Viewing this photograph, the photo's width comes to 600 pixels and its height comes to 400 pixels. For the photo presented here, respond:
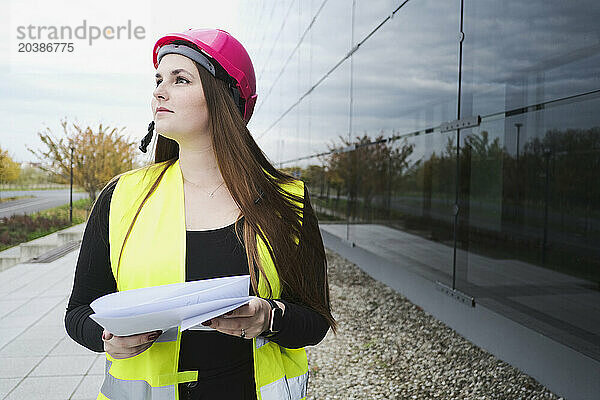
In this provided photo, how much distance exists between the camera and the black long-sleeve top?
142cm

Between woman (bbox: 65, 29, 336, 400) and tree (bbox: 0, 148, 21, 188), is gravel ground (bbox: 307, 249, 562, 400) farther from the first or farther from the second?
tree (bbox: 0, 148, 21, 188)

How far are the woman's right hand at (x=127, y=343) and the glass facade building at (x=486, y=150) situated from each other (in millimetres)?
2999

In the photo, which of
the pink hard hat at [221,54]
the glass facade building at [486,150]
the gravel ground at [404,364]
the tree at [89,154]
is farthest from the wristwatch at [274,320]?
the tree at [89,154]

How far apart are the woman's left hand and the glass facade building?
2.81 meters

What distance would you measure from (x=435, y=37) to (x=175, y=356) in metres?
5.12

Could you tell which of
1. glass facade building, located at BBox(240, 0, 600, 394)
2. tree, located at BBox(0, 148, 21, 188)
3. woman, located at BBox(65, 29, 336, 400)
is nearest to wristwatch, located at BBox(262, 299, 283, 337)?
woman, located at BBox(65, 29, 336, 400)

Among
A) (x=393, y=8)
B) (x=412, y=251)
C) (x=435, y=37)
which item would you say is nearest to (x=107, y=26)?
(x=393, y=8)

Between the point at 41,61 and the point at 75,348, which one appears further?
the point at 41,61

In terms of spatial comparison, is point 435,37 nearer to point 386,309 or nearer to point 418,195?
point 418,195

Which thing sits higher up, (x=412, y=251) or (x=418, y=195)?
(x=418, y=195)

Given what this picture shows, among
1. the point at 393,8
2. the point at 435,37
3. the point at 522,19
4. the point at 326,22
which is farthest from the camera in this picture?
the point at 326,22

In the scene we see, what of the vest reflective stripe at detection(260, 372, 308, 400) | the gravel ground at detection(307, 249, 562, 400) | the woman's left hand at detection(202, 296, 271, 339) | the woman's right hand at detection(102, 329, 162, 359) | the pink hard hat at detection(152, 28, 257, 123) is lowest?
the gravel ground at detection(307, 249, 562, 400)

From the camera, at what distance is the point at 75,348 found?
5211 millimetres

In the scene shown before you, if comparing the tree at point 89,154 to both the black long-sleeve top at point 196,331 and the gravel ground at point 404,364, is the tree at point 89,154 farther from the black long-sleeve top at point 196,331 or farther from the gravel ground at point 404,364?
the black long-sleeve top at point 196,331
